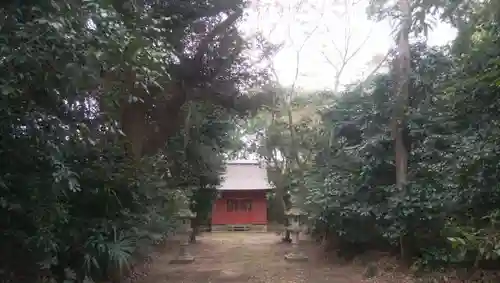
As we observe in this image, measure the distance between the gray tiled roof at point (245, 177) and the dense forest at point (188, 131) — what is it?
1189 centimetres

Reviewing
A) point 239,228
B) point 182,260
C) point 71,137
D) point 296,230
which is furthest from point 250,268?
point 239,228

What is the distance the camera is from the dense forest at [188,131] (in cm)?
366

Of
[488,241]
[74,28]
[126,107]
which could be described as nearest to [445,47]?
[488,241]

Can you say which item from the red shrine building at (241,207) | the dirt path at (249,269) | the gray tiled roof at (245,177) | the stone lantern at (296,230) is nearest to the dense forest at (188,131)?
the stone lantern at (296,230)

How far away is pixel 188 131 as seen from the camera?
40.0 feet

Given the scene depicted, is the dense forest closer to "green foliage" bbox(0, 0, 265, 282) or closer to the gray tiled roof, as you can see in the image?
"green foliage" bbox(0, 0, 265, 282)

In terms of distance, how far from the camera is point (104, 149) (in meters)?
5.68

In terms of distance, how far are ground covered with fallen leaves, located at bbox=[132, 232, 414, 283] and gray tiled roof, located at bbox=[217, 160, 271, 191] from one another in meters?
9.94

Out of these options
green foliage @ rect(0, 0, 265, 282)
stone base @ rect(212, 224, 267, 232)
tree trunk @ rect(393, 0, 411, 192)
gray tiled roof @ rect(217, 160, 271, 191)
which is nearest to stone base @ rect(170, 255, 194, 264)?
green foliage @ rect(0, 0, 265, 282)

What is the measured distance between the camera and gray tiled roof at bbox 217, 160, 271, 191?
87.9 ft

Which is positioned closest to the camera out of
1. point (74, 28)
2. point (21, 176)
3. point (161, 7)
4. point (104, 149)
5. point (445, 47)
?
point (74, 28)

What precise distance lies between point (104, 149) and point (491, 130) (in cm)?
559

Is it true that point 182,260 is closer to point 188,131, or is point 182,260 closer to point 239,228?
point 188,131

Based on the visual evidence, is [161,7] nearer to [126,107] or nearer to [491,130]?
[126,107]
